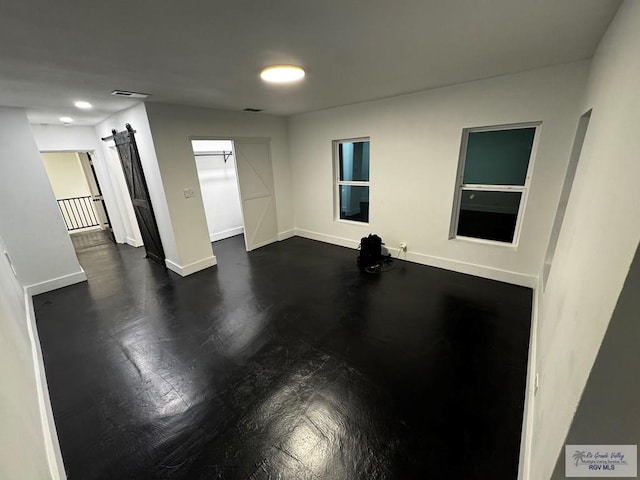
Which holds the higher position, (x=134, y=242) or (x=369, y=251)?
(x=369, y=251)

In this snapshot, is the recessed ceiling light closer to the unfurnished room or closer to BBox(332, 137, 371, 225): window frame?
the unfurnished room

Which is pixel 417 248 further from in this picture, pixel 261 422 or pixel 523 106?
pixel 261 422

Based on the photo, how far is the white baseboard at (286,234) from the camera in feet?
18.5

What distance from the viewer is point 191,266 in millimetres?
4137

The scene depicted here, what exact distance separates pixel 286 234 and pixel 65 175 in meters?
6.86

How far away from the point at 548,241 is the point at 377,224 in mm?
2264

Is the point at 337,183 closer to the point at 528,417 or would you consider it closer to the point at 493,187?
the point at 493,187

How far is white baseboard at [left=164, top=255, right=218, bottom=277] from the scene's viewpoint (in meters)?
4.08

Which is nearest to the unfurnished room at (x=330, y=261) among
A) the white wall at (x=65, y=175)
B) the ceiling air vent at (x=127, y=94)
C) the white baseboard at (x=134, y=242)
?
the ceiling air vent at (x=127, y=94)

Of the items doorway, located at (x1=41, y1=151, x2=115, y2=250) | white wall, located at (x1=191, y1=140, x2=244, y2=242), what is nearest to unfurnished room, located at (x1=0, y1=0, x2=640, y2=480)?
white wall, located at (x1=191, y1=140, x2=244, y2=242)

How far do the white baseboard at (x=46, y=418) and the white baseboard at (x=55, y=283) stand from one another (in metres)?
1.52

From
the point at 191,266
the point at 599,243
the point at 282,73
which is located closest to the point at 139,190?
the point at 191,266

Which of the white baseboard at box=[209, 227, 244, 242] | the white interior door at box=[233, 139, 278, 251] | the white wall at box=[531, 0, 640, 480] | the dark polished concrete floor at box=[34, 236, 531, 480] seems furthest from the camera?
the white baseboard at box=[209, 227, 244, 242]

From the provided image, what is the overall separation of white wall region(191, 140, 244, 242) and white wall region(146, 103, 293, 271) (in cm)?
130
